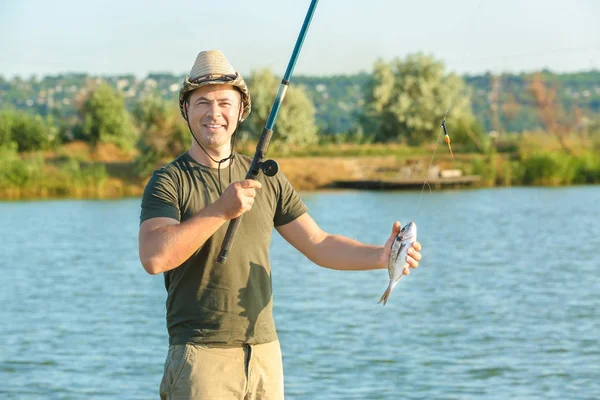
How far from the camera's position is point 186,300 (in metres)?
3.43

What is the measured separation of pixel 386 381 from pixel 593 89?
358 feet

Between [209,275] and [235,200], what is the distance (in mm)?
369

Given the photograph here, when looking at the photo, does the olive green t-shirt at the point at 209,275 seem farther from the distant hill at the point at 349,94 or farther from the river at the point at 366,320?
the distant hill at the point at 349,94

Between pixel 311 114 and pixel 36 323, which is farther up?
pixel 311 114

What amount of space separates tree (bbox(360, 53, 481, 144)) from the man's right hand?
48876 millimetres

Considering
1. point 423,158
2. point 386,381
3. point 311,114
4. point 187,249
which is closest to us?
point 187,249

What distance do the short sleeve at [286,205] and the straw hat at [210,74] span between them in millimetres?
335

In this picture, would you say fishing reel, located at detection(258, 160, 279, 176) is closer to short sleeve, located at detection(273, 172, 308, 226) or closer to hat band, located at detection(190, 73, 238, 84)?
short sleeve, located at detection(273, 172, 308, 226)

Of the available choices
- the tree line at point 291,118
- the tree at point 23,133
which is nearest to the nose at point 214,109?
the tree line at point 291,118

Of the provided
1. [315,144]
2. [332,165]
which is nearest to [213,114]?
[332,165]

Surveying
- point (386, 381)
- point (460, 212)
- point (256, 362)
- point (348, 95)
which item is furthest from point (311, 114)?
point (348, 95)

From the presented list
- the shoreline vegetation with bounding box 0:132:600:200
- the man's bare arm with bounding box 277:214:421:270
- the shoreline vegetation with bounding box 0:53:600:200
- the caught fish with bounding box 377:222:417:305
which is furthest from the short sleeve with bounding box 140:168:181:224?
the shoreline vegetation with bounding box 0:132:600:200

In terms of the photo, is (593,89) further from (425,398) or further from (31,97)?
(425,398)

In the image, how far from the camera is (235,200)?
10.4ft
